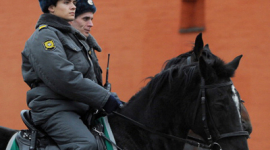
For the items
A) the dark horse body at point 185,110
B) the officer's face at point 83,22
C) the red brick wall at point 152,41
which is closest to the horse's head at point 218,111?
the dark horse body at point 185,110

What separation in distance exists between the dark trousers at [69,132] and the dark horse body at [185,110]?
290 mm

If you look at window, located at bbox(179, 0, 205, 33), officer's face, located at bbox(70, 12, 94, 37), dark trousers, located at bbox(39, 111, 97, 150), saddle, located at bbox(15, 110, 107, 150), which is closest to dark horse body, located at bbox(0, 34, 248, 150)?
saddle, located at bbox(15, 110, 107, 150)

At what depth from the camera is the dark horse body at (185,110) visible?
3.13 meters

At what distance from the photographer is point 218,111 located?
3.14 meters

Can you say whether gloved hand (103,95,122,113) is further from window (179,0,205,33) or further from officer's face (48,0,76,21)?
window (179,0,205,33)

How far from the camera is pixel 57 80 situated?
315 centimetres

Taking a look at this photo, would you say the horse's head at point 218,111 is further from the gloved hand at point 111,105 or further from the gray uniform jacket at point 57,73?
the gray uniform jacket at point 57,73

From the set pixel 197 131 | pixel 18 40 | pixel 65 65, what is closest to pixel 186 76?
pixel 197 131

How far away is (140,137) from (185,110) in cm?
38

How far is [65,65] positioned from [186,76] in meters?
0.82

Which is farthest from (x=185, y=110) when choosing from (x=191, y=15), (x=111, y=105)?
(x=191, y=15)

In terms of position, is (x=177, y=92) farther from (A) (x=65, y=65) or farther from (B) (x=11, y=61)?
(B) (x=11, y=61)

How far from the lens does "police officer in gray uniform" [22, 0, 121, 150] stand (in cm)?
316

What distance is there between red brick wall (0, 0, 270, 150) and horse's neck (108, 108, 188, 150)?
4630 millimetres
